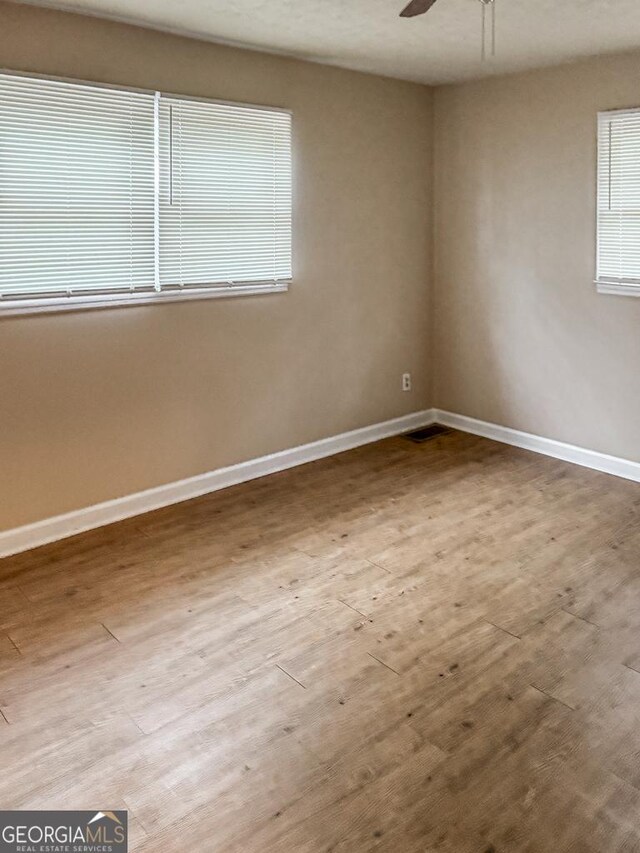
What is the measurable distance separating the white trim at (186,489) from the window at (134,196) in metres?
1.06

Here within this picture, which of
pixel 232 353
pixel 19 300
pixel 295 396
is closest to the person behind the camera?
pixel 19 300

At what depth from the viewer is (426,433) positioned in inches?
206

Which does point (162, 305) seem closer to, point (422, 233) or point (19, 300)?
point (19, 300)

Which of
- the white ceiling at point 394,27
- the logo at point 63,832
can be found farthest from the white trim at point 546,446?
the logo at point 63,832

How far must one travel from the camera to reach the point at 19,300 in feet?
10.6

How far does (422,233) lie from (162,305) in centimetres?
225

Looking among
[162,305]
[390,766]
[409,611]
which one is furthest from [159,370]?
[390,766]

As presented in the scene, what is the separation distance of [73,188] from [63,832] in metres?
2.68

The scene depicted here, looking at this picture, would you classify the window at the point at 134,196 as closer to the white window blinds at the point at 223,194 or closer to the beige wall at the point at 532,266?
the white window blinds at the point at 223,194

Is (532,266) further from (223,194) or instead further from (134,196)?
(134,196)

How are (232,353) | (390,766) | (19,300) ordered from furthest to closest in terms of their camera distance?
(232,353) < (19,300) < (390,766)

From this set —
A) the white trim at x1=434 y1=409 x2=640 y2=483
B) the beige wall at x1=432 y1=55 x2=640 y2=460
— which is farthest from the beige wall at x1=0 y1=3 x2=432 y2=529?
the white trim at x1=434 y1=409 x2=640 y2=483

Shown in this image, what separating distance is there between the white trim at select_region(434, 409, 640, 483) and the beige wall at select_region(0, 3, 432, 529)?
35 centimetres

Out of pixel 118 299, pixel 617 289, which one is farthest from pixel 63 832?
pixel 617 289
